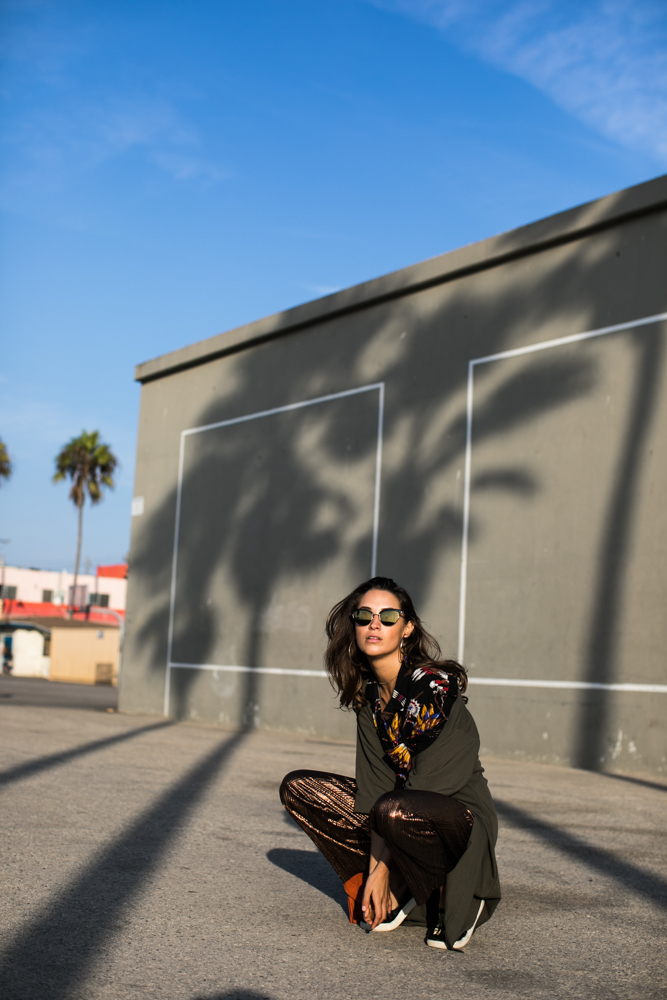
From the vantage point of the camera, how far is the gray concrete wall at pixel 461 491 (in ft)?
33.8

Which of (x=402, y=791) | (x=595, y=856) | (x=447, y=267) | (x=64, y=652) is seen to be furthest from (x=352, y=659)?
(x=64, y=652)

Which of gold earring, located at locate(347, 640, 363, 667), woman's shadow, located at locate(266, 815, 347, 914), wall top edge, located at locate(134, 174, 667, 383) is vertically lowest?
woman's shadow, located at locate(266, 815, 347, 914)

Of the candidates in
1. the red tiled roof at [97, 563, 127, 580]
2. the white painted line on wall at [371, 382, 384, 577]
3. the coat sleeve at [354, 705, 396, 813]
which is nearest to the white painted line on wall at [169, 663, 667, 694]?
the white painted line on wall at [371, 382, 384, 577]

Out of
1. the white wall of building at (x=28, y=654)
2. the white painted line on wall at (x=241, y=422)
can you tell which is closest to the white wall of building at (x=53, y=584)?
the white wall of building at (x=28, y=654)

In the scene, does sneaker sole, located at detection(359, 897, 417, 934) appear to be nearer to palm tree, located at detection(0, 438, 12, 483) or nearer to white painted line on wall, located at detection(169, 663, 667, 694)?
white painted line on wall, located at detection(169, 663, 667, 694)

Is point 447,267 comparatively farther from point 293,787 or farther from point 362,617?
point 293,787

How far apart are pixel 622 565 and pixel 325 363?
19.5 ft

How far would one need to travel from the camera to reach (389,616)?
3.63 metres

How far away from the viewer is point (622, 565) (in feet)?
33.5

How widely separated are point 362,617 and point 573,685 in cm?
746

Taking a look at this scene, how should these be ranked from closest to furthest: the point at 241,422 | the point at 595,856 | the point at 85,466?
the point at 595,856
the point at 241,422
the point at 85,466

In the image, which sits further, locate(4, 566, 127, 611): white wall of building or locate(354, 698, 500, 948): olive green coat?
locate(4, 566, 127, 611): white wall of building

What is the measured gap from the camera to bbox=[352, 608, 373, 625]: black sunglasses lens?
3670 millimetres

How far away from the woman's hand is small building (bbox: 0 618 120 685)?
4037 centimetres
